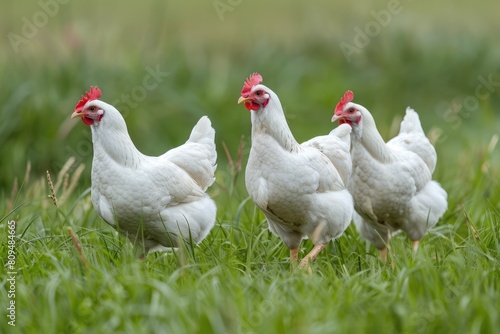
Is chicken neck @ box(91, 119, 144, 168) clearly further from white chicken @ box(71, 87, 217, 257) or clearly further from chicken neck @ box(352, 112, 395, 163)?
chicken neck @ box(352, 112, 395, 163)

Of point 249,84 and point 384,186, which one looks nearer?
point 249,84

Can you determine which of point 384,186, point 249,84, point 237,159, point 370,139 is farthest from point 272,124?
point 237,159

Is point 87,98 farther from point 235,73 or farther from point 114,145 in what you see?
point 235,73

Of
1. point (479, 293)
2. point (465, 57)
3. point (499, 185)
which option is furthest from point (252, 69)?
point (479, 293)

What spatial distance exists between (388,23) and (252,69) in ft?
6.99

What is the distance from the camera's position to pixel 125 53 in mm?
10023

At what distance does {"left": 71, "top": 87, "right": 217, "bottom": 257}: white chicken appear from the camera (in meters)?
4.47

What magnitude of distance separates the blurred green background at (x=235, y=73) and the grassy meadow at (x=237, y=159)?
25mm

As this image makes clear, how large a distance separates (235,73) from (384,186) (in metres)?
5.66

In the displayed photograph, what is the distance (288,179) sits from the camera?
4578 mm

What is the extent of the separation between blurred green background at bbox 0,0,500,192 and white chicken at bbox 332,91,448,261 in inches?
53.1

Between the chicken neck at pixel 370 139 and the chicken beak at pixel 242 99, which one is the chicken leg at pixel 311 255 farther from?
the chicken beak at pixel 242 99

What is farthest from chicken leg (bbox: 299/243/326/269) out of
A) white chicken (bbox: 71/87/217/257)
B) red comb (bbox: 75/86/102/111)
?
red comb (bbox: 75/86/102/111)

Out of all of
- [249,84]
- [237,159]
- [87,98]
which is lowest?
[237,159]
